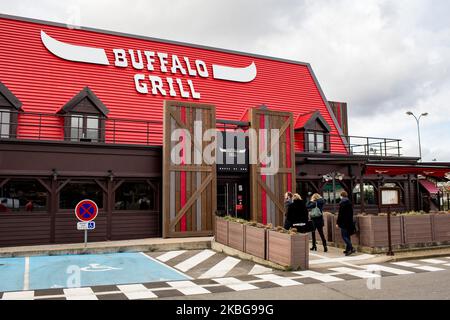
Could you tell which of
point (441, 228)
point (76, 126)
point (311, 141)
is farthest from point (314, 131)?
point (76, 126)

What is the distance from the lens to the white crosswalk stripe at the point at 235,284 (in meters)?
8.38

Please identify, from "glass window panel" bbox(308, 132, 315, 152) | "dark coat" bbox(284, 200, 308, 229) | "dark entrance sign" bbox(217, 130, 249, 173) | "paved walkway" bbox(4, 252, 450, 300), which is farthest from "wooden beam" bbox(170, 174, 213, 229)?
"glass window panel" bbox(308, 132, 315, 152)

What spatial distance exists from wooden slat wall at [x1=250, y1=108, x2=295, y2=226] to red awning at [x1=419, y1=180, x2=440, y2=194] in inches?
401

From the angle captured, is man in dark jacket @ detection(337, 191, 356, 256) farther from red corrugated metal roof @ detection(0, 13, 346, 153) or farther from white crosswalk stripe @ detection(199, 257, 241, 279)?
red corrugated metal roof @ detection(0, 13, 346, 153)

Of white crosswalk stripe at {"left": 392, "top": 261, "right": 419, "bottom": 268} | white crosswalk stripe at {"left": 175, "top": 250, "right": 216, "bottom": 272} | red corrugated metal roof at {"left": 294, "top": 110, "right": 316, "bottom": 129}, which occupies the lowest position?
white crosswalk stripe at {"left": 175, "top": 250, "right": 216, "bottom": 272}

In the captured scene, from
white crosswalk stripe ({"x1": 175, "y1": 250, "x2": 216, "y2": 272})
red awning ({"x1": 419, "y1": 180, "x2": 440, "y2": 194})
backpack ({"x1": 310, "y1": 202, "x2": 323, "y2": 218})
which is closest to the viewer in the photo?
white crosswalk stripe ({"x1": 175, "y1": 250, "x2": 216, "y2": 272})

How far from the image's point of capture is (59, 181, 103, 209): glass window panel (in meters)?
14.9

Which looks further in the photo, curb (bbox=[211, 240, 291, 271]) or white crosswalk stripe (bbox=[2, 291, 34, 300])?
curb (bbox=[211, 240, 291, 271])

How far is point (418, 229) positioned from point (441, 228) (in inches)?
42.5

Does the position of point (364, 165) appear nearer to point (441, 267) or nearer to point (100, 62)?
point (441, 267)

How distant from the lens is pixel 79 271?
10.5 metres

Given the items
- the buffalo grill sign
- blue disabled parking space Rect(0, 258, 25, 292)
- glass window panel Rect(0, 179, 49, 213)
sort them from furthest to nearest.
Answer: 1. the buffalo grill sign
2. glass window panel Rect(0, 179, 49, 213)
3. blue disabled parking space Rect(0, 258, 25, 292)

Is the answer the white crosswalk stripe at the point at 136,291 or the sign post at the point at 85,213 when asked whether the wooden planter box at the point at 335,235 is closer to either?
the white crosswalk stripe at the point at 136,291
